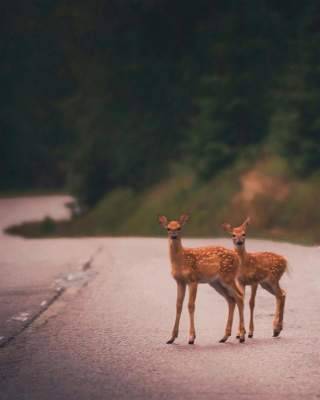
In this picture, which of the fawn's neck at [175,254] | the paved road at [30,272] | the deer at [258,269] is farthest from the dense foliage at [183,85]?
the fawn's neck at [175,254]

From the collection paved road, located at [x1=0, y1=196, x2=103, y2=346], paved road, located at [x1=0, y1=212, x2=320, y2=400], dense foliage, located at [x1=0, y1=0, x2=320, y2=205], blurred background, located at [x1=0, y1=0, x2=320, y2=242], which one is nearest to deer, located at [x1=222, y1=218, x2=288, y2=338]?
paved road, located at [x1=0, y1=212, x2=320, y2=400]

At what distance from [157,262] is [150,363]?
11659 millimetres

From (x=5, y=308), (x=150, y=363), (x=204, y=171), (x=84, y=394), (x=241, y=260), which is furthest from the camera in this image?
(x=204, y=171)

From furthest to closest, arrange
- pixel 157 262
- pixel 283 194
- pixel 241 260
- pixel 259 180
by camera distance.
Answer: pixel 259 180, pixel 283 194, pixel 157 262, pixel 241 260

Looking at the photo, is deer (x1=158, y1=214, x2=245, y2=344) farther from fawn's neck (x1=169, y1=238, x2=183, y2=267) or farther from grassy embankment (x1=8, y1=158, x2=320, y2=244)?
grassy embankment (x1=8, y1=158, x2=320, y2=244)

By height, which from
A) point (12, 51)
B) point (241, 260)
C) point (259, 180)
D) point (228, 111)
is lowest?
point (241, 260)

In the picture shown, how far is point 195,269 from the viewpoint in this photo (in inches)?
416

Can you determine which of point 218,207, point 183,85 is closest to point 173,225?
point 218,207

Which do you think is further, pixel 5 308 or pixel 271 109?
pixel 271 109

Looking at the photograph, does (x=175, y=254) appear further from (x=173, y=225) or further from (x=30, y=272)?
(x=30, y=272)

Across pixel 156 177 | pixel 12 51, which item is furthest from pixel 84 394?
pixel 12 51

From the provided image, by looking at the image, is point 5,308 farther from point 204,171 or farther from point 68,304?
point 204,171

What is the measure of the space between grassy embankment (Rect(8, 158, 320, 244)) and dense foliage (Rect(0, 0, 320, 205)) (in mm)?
912

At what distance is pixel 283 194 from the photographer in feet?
115
